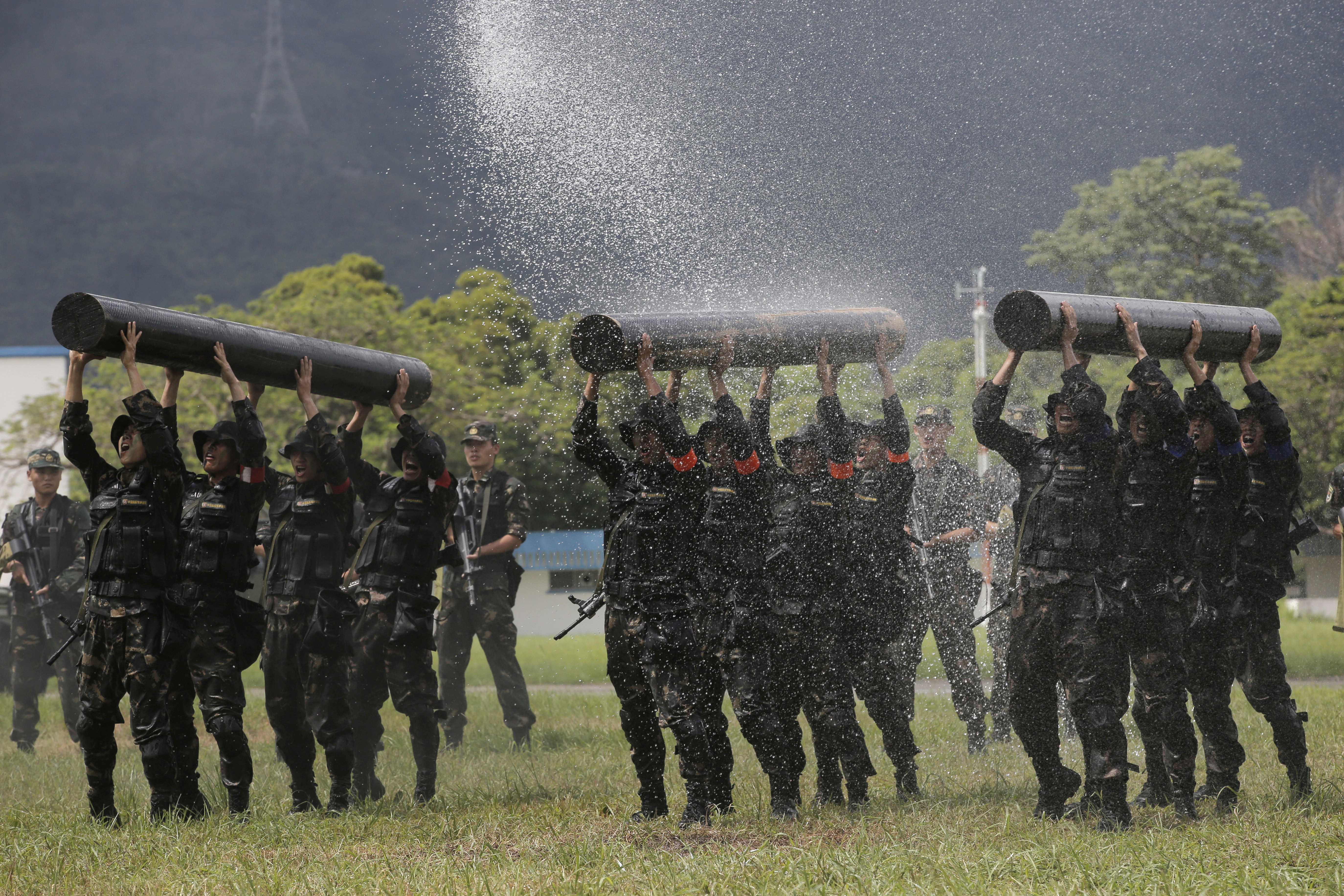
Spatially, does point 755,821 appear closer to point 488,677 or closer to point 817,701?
point 817,701

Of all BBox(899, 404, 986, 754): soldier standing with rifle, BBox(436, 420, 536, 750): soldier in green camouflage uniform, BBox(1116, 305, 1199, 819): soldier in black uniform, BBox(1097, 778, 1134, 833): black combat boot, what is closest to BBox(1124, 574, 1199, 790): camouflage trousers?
BBox(1116, 305, 1199, 819): soldier in black uniform

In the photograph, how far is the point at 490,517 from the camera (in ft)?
32.9

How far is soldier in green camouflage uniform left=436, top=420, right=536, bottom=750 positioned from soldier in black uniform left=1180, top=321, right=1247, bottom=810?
5.01m

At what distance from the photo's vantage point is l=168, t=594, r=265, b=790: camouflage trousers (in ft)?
20.8

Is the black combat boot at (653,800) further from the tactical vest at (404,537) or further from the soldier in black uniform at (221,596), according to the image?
the soldier in black uniform at (221,596)

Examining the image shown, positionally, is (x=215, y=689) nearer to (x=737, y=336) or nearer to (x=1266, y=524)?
(x=737, y=336)

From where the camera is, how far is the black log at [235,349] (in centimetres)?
603

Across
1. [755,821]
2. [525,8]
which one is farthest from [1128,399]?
[525,8]

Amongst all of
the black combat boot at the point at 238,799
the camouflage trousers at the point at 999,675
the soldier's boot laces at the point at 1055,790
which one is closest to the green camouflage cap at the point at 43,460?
the black combat boot at the point at 238,799

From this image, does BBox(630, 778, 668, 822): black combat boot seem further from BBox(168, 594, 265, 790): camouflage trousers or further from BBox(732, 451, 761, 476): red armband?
BBox(168, 594, 265, 790): camouflage trousers

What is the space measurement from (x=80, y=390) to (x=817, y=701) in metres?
4.27

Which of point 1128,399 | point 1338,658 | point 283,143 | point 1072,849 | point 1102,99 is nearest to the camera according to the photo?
point 1072,849

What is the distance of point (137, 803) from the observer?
22.7ft

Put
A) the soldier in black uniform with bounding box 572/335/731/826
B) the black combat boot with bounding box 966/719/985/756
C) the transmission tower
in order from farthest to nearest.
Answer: the transmission tower
the black combat boot with bounding box 966/719/985/756
the soldier in black uniform with bounding box 572/335/731/826
